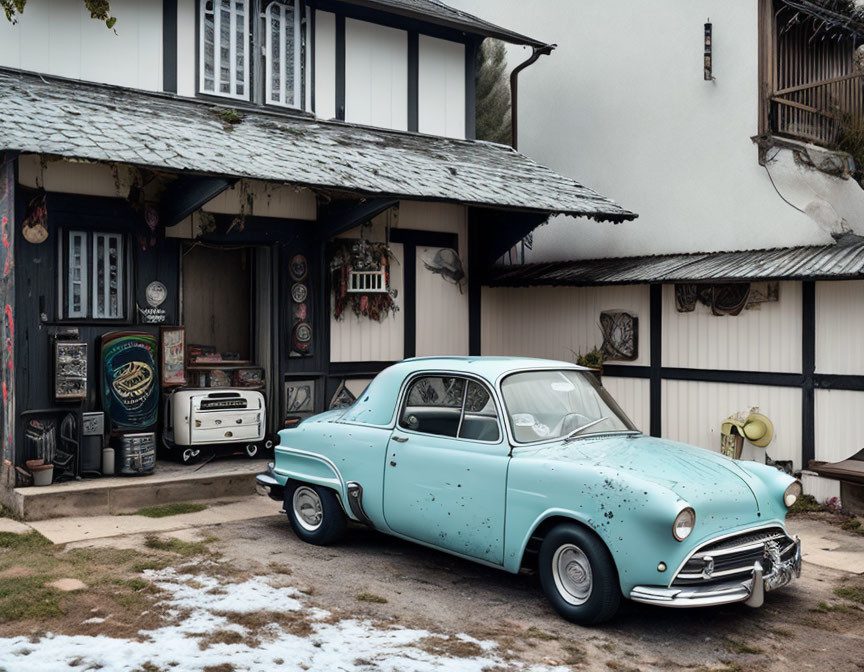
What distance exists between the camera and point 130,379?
9.33 m

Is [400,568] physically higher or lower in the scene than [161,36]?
lower

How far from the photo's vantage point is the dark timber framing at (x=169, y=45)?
10.6 meters

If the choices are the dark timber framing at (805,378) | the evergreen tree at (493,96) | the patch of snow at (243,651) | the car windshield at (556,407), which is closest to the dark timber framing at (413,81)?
the dark timber framing at (805,378)

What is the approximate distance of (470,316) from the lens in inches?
507

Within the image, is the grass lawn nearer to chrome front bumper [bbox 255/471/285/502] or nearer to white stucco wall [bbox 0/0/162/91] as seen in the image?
chrome front bumper [bbox 255/471/285/502]

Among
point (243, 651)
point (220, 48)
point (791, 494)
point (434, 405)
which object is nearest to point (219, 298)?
point (220, 48)

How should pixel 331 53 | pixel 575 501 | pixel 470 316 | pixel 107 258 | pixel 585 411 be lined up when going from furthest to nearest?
pixel 470 316 < pixel 331 53 < pixel 107 258 < pixel 585 411 < pixel 575 501

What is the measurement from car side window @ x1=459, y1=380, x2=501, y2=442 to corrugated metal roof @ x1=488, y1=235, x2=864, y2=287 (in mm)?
4666

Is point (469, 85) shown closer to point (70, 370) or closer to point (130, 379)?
point (130, 379)

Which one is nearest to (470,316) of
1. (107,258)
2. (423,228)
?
(423,228)

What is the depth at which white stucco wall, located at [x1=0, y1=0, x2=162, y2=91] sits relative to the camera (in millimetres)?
9719

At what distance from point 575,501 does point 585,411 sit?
1094 mm

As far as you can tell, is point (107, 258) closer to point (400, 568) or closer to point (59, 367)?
point (59, 367)

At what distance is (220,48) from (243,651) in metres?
8.24
